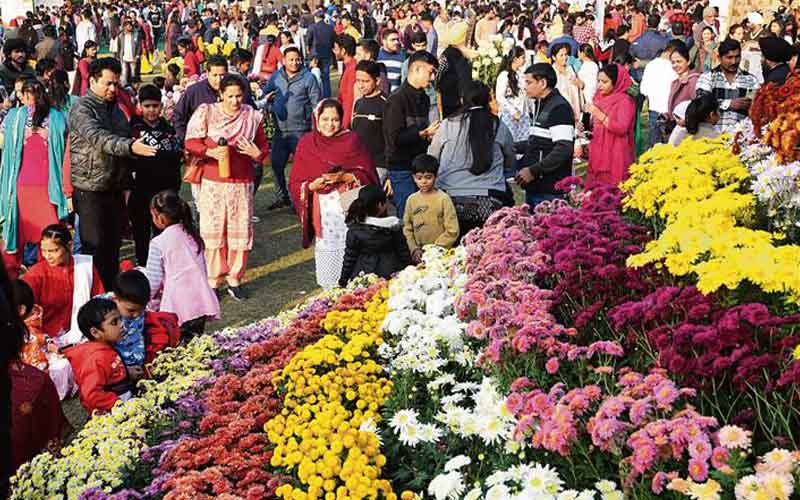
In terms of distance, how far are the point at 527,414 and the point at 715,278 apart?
37.4 inches

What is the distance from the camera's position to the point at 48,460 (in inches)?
179

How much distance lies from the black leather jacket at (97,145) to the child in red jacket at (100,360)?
243 cm

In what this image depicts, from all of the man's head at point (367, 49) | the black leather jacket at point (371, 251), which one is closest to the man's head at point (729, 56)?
the black leather jacket at point (371, 251)

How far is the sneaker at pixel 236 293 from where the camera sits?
28.8 ft

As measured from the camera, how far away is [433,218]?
7.34 meters

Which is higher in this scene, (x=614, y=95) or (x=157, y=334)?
(x=614, y=95)

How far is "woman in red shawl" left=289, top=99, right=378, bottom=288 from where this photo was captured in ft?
26.4

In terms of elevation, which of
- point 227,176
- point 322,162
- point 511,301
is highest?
point 322,162

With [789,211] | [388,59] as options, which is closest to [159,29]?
[388,59]

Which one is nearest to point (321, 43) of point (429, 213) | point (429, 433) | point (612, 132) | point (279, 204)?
point (279, 204)

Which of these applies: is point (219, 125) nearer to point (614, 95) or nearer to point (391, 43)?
point (614, 95)

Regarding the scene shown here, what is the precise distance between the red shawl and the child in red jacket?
2.58 m

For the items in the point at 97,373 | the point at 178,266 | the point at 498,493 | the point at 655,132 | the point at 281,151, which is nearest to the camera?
the point at 498,493

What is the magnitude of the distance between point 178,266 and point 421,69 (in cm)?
258
